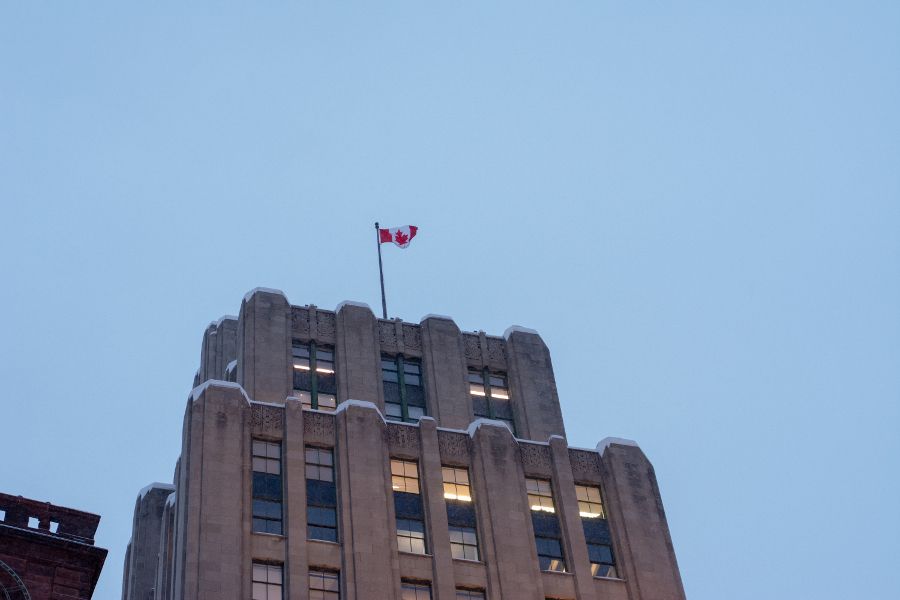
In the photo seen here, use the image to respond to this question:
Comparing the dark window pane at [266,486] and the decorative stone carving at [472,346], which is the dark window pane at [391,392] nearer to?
the decorative stone carving at [472,346]

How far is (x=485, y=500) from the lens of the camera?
71.9 metres

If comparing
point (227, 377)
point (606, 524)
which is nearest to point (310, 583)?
point (606, 524)

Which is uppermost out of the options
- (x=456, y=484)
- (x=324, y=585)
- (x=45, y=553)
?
(x=456, y=484)

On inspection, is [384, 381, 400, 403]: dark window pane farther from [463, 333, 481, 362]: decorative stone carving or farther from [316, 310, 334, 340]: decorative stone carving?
[463, 333, 481, 362]: decorative stone carving

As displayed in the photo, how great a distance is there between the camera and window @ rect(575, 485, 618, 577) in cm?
7212

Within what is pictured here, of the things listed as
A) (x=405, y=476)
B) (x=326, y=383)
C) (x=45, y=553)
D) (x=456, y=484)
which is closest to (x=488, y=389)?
(x=326, y=383)

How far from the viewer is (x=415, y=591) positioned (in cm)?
6644

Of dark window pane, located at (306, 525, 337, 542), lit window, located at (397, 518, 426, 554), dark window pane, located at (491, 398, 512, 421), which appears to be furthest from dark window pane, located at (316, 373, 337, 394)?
dark window pane, located at (306, 525, 337, 542)

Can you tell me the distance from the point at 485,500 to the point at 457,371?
13.9 metres

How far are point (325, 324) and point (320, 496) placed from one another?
59.4 ft

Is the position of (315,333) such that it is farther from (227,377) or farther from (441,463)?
(441,463)

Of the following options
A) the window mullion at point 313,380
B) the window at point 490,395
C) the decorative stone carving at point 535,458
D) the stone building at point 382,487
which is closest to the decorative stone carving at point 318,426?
the stone building at point 382,487

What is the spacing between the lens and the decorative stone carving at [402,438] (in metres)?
73.1

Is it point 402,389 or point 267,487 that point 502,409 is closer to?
point 402,389
